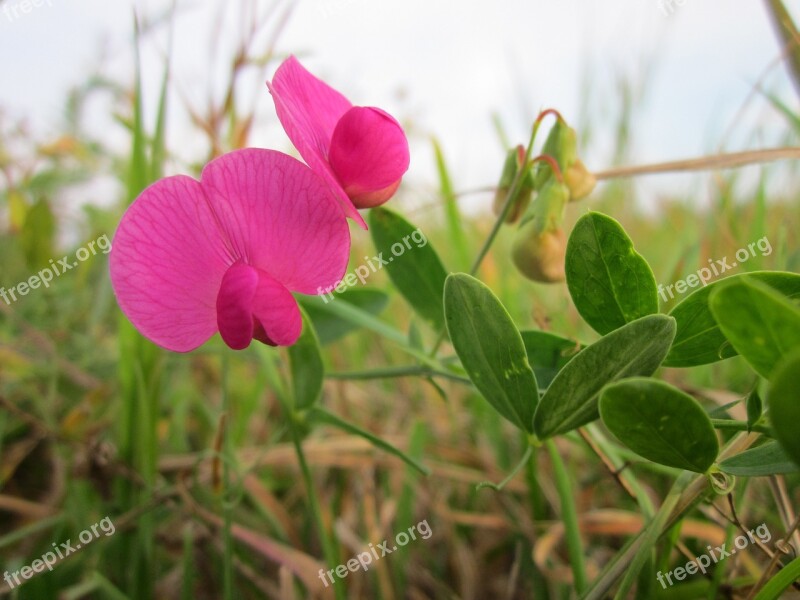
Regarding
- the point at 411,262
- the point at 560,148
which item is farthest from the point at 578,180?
the point at 411,262

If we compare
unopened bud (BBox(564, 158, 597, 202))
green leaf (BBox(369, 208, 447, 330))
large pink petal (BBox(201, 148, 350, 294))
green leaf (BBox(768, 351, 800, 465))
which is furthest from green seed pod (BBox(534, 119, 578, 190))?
green leaf (BBox(768, 351, 800, 465))

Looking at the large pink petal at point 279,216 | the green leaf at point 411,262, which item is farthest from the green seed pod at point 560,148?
the large pink petal at point 279,216

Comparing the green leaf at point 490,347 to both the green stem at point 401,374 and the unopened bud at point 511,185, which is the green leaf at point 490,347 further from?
the unopened bud at point 511,185

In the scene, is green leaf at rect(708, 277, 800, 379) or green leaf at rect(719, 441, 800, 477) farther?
green leaf at rect(719, 441, 800, 477)

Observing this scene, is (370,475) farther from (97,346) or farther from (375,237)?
(97,346)

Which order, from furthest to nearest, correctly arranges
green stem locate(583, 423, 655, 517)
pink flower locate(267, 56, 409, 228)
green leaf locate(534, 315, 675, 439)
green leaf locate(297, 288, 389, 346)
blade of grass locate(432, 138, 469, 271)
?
blade of grass locate(432, 138, 469, 271)
green leaf locate(297, 288, 389, 346)
green stem locate(583, 423, 655, 517)
pink flower locate(267, 56, 409, 228)
green leaf locate(534, 315, 675, 439)

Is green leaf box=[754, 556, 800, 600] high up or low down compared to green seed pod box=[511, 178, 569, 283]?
down

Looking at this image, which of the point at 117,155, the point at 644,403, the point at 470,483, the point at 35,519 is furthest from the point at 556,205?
the point at 117,155

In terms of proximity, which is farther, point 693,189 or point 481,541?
point 693,189

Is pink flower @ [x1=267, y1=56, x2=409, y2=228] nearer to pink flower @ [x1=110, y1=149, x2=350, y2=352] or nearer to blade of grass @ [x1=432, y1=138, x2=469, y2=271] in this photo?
pink flower @ [x1=110, y1=149, x2=350, y2=352]
